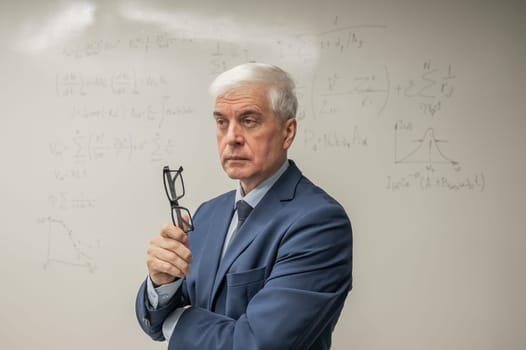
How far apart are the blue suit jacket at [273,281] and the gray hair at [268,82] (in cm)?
16

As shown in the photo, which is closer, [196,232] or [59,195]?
[196,232]

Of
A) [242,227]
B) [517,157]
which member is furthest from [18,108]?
[517,157]

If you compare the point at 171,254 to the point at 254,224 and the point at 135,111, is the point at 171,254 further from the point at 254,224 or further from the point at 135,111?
the point at 135,111

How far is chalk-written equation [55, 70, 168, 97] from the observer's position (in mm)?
2326

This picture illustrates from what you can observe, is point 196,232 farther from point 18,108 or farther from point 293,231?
point 18,108

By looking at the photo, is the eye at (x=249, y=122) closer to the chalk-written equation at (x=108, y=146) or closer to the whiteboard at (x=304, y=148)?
the whiteboard at (x=304, y=148)

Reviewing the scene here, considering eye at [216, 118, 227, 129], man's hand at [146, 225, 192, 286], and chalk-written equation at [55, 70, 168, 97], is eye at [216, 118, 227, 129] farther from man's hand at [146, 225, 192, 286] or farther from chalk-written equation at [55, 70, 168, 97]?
chalk-written equation at [55, 70, 168, 97]

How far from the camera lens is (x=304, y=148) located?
2.24 metres

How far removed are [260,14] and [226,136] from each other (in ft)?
4.24

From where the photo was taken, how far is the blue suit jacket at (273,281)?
36.5 inches

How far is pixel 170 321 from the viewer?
42.2 inches

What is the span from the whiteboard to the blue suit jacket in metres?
1.13

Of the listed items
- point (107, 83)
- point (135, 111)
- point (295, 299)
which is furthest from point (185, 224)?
point (107, 83)

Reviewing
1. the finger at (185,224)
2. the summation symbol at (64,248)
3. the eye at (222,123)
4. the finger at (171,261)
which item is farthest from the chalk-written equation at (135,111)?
the finger at (171,261)
